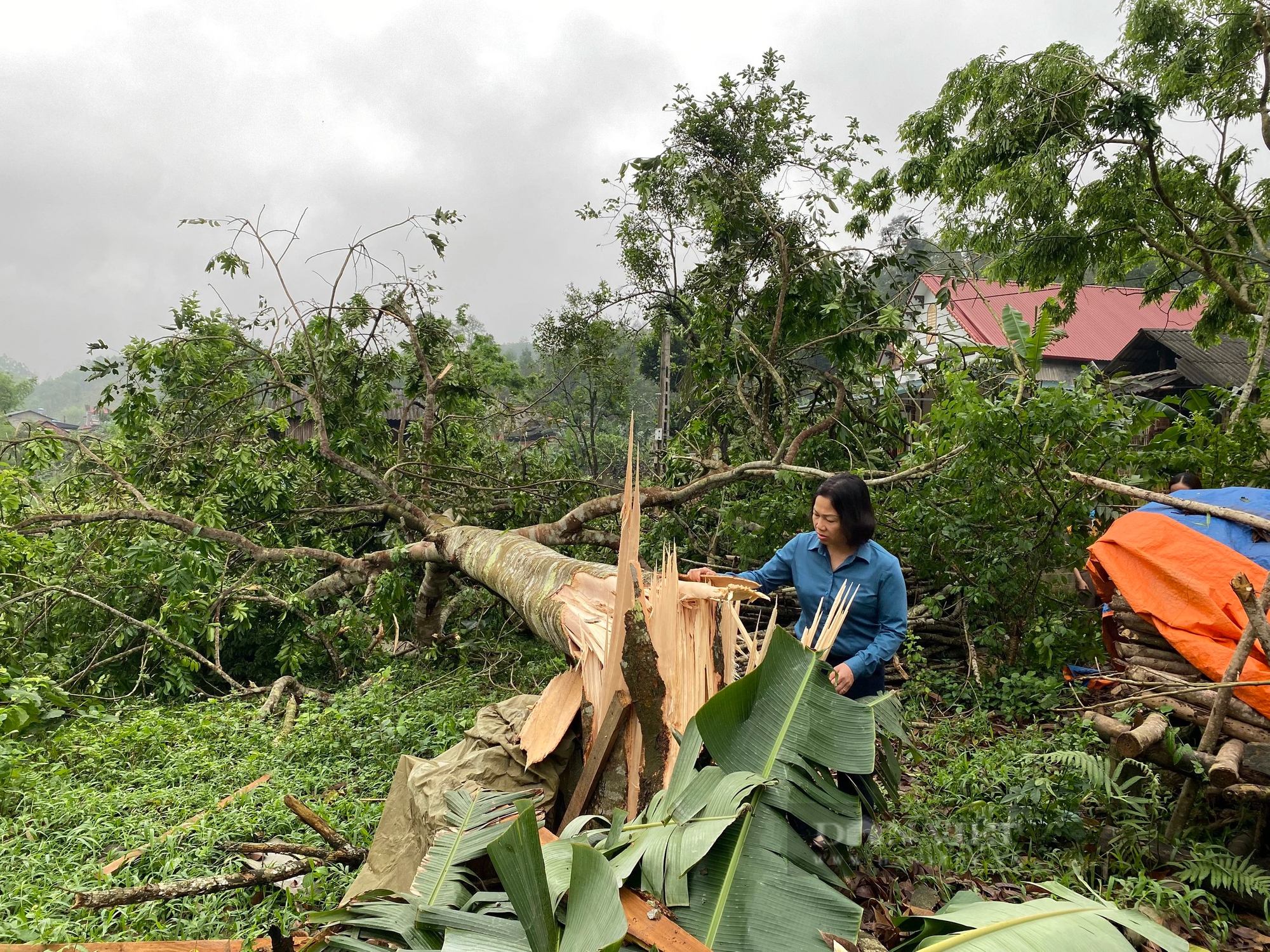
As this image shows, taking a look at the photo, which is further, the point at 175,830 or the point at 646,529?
the point at 646,529

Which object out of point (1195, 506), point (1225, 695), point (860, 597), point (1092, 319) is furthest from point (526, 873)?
point (1092, 319)

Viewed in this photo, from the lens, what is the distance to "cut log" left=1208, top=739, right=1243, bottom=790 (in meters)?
2.27

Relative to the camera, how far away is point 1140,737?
2480mm

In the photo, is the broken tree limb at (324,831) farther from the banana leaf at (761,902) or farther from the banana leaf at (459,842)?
the banana leaf at (761,902)

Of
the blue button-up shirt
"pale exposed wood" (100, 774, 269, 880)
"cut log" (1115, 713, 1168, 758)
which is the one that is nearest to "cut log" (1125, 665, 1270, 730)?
"cut log" (1115, 713, 1168, 758)

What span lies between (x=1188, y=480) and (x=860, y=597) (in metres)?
3.17

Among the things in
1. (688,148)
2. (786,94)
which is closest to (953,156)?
(786,94)

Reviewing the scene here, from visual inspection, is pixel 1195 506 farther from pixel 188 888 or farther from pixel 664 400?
pixel 664 400

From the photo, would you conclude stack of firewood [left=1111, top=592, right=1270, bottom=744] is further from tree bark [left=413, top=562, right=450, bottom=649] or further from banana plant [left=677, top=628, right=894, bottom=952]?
tree bark [left=413, top=562, right=450, bottom=649]

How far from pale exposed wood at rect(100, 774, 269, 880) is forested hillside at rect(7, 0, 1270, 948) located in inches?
1.8

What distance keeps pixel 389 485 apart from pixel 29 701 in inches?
97.4

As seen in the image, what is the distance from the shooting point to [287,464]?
19.7 ft

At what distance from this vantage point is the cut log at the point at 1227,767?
7.43ft

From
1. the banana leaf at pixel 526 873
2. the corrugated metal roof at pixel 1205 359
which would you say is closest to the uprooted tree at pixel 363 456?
the banana leaf at pixel 526 873
